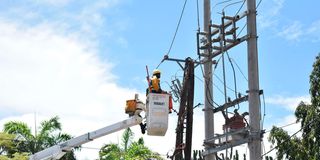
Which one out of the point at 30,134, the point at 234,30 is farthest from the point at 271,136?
the point at 234,30

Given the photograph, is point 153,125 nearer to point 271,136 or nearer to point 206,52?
point 206,52

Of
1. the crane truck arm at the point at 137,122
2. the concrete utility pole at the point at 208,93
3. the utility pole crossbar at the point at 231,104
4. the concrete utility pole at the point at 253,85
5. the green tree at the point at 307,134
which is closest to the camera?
the concrete utility pole at the point at 253,85

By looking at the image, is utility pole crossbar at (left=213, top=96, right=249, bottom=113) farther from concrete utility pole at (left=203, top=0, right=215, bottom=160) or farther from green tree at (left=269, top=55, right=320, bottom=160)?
green tree at (left=269, top=55, right=320, bottom=160)

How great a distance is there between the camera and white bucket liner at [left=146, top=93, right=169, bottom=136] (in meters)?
15.2

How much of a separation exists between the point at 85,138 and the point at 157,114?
12.1 ft

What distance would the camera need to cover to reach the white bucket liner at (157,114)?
15.2m

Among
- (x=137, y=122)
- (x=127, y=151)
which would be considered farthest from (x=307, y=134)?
(x=137, y=122)

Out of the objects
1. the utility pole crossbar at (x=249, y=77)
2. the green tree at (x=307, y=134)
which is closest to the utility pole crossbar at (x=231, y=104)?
Answer: the utility pole crossbar at (x=249, y=77)

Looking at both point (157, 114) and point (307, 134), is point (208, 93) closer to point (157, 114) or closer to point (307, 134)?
point (157, 114)

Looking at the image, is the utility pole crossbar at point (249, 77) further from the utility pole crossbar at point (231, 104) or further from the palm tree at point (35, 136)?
the palm tree at point (35, 136)

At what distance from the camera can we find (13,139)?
108ft

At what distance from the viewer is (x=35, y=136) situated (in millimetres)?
33656

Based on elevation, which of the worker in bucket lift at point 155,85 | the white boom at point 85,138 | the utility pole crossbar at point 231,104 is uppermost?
the worker in bucket lift at point 155,85

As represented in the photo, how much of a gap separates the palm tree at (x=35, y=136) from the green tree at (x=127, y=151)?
1.85 m
